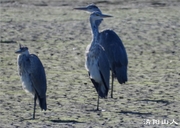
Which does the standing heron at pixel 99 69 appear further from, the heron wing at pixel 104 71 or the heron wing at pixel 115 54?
the heron wing at pixel 115 54

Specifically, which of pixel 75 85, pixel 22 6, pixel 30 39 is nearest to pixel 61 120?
pixel 75 85

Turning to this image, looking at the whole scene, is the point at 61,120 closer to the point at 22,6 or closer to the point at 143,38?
the point at 143,38

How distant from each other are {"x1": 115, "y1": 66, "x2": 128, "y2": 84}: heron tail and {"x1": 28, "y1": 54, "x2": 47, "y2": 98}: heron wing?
1.76 meters

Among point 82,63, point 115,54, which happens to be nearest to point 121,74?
point 115,54

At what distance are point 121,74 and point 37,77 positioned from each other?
1.92 metres

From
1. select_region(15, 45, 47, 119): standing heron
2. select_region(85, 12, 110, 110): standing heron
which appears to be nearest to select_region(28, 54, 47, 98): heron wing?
select_region(15, 45, 47, 119): standing heron

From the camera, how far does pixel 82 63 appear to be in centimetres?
1392

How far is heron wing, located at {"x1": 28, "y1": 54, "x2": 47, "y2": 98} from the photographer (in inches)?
376

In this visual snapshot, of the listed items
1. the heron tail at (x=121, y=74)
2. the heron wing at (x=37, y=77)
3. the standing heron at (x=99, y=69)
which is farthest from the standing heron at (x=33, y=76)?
the heron tail at (x=121, y=74)

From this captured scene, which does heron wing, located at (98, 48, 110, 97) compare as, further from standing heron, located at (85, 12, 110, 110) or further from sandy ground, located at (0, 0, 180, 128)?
sandy ground, located at (0, 0, 180, 128)

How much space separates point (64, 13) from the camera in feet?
69.7

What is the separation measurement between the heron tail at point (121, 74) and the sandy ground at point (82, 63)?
0.81 ft

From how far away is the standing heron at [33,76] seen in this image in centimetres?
955

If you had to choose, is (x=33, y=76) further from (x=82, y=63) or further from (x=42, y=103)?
(x=82, y=63)
